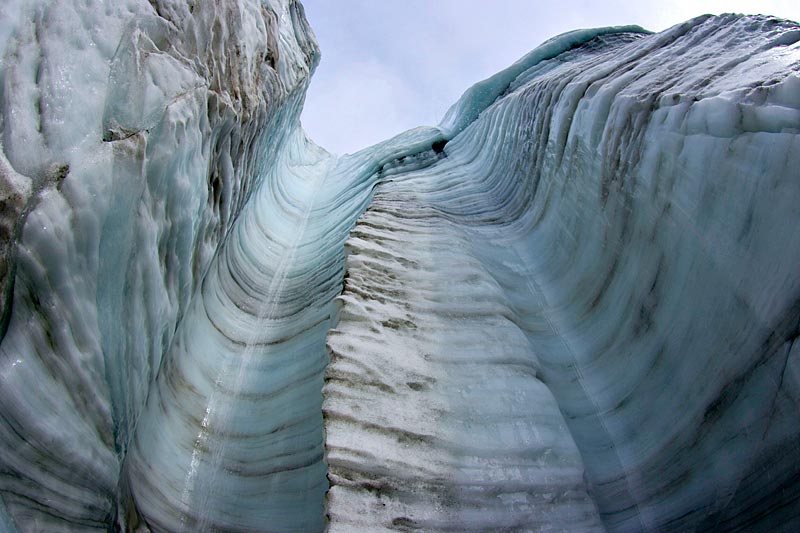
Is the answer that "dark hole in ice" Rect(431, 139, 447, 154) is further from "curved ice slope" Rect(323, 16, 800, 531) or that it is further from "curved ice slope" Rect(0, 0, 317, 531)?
"curved ice slope" Rect(0, 0, 317, 531)

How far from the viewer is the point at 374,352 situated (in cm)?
159

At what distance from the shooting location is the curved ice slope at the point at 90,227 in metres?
1.12

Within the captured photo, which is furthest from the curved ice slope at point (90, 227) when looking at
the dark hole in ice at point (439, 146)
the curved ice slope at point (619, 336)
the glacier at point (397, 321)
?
the dark hole in ice at point (439, 146)

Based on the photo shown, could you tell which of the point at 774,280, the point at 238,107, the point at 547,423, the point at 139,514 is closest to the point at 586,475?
the point at 547,423

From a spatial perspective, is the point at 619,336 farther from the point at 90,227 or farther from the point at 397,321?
the point at 90,227

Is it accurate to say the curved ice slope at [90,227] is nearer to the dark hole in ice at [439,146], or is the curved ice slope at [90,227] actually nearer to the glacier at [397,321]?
the glacier at [397,321]

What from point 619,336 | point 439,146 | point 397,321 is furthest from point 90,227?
point 439,146

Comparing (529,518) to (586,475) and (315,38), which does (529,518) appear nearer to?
(586,475)

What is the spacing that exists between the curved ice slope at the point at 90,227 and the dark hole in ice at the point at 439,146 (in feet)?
8.15

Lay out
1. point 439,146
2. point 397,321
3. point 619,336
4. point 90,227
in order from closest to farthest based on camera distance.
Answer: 1. point 90,227
2. point 619,336
3. point 397,321
4. point 439,146

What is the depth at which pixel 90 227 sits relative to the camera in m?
1.24

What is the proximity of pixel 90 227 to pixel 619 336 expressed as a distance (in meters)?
1.35

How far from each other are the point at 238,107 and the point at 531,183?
1237mm

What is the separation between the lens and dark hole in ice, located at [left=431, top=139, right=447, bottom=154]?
416 cm
